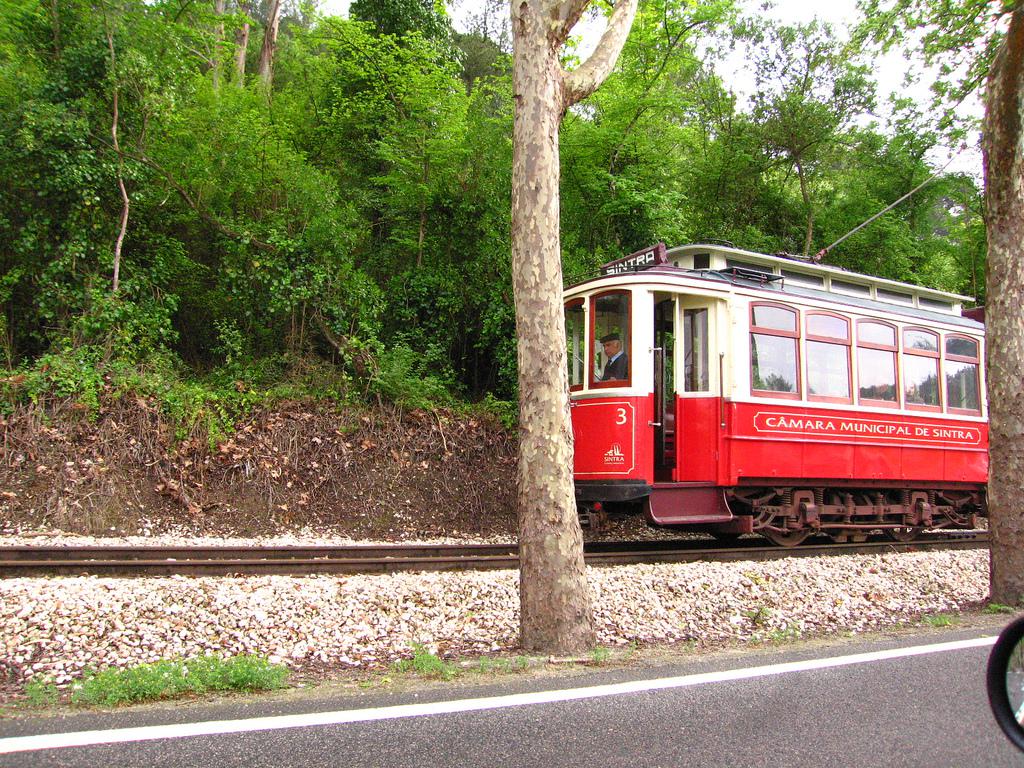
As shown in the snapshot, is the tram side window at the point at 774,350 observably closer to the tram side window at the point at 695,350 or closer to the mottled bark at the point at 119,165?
the tram side window at the point at 695,350

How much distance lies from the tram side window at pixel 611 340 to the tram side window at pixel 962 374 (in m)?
5.51

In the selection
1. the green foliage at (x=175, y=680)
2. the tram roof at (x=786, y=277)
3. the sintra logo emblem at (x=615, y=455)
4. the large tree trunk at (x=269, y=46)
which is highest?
the large tree trunk at (x=269, y=46)

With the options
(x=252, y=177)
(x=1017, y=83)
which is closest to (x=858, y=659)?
(x=1017, y=83)

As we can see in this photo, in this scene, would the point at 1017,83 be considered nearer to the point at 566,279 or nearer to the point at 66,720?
the point at 566,279

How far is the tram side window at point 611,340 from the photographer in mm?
8539

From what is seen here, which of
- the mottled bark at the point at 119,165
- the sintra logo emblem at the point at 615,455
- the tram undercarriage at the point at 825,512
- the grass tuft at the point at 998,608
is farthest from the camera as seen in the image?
the mottled bark at the point at 119,165

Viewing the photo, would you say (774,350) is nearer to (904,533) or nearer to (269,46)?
(904,533)

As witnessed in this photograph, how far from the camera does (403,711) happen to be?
134 inches

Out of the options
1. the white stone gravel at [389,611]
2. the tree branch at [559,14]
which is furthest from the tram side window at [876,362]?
the tree branch at [559,14]

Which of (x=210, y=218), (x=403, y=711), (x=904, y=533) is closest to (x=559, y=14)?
(x=403, y=711)

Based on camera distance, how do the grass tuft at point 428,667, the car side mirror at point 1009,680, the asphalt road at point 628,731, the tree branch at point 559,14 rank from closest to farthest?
the car side mirror at point 1009,680, the asphalt road at point 628,731, the grass tuft at point 428,667, the tree branch at point 559,14

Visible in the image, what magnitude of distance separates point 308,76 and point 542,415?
54.3 ft

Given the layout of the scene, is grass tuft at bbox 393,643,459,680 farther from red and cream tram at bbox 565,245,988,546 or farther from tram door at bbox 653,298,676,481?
tram door at bbox 653,298,676,481

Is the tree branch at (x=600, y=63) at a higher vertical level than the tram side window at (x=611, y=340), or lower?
higher
